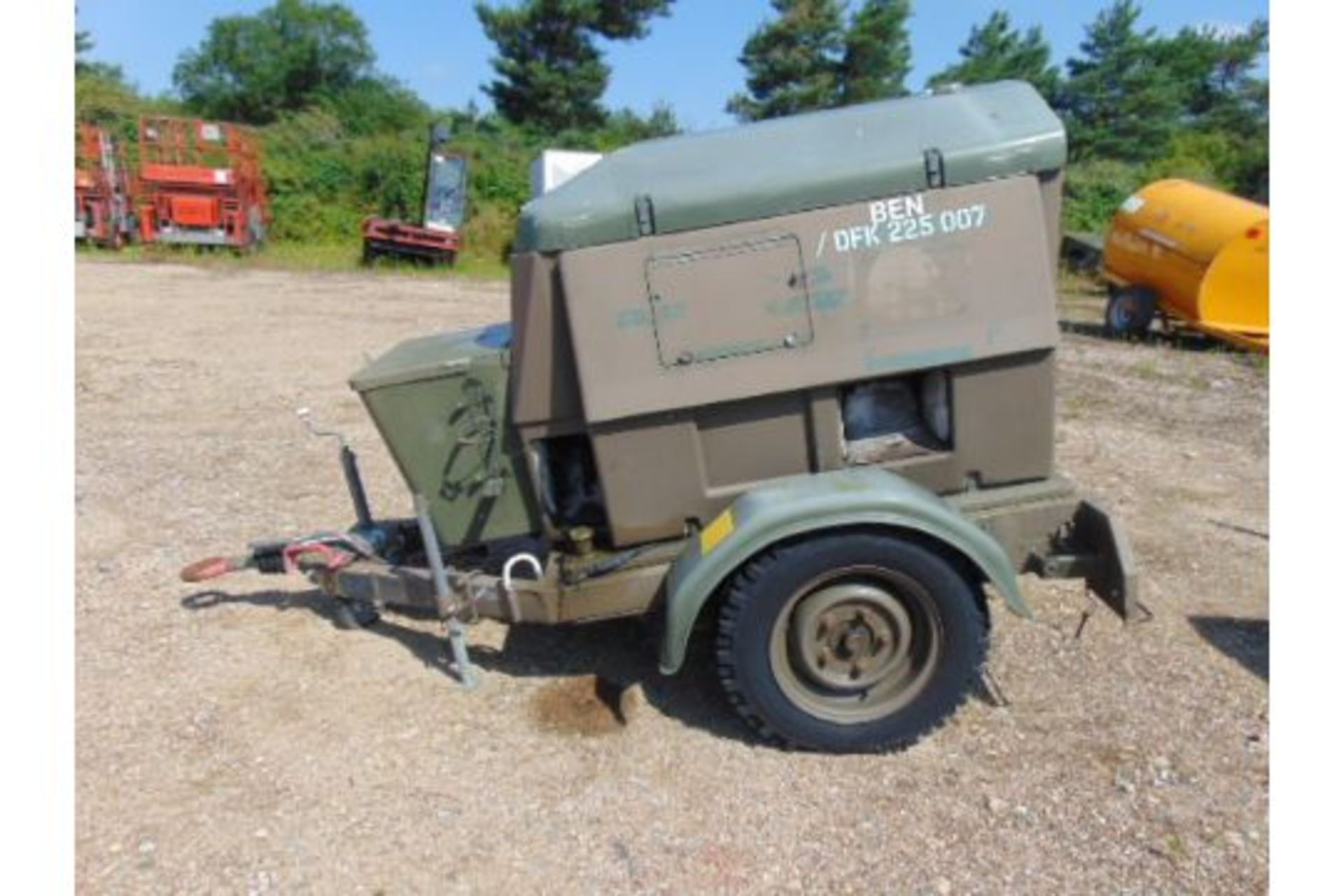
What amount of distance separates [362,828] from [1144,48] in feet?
139

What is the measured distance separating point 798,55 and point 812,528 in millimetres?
29737

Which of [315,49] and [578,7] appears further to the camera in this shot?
[315,49]

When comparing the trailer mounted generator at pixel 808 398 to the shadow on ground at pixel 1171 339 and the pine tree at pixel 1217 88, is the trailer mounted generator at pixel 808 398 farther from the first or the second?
the pine tree at pixel 1217 88

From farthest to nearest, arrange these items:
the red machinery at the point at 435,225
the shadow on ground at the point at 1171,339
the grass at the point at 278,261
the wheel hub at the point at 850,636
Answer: the red machinery at the point at 435,225
the grass at the point at 278,261
the shadow on ground at the point at 1171,339
the wheel hub at the point at 850,636

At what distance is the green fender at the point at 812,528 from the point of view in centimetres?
286

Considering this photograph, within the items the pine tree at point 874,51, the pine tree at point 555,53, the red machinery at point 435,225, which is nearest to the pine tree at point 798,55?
the pine tree at point 874,51

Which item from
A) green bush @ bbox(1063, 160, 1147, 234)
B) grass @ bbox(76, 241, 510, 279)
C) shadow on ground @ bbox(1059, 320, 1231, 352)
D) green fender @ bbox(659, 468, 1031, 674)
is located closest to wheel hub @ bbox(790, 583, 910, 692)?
green fender @ bbox(659, 468, 1031, 674)

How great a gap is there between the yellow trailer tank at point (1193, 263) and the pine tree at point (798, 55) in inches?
780

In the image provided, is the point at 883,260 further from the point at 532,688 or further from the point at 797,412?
the point at 532,688

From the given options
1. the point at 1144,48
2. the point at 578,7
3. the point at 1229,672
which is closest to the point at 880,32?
the point at 578,7

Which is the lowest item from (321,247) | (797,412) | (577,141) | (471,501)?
(471,501)

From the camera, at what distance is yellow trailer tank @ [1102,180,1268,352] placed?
31.6 feet

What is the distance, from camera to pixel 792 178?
2.91 m

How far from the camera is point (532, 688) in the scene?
3.53m
